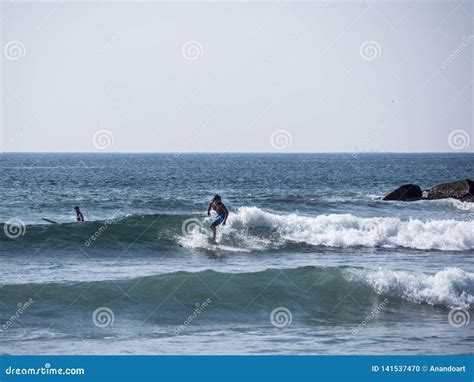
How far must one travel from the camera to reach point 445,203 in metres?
42.7

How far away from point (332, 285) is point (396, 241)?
9.84m

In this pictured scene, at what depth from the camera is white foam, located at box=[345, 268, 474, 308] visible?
17797 mm

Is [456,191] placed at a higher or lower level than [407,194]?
higher

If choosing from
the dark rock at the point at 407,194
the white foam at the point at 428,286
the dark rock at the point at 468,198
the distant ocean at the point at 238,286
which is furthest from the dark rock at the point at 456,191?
the white foam at the point at 428,286

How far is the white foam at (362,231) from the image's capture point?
28.1m

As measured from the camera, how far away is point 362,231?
29359 millimetres

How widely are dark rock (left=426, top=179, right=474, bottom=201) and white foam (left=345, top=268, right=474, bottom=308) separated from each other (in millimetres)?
26142

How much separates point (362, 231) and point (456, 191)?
1834cm

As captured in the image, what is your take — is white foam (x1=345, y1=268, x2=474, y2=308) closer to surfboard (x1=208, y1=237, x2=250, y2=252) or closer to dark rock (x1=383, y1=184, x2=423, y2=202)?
surfboard (x1=208, y1=237, x2=250, y2=252)

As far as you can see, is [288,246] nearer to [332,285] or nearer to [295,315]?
[332,285]

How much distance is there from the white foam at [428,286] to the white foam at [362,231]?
28.2ft

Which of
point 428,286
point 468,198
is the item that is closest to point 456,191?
point 468,198

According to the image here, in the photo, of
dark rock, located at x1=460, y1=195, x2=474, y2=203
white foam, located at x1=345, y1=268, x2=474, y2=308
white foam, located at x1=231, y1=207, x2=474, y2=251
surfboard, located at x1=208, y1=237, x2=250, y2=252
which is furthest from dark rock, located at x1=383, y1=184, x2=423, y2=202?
white foam, located at x1=345, y1=268, x2=474, y2=308

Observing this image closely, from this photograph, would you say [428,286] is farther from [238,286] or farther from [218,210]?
[218,210]
